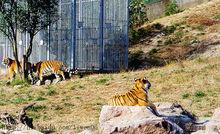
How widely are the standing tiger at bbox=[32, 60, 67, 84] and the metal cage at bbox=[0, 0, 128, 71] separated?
838 millimetres

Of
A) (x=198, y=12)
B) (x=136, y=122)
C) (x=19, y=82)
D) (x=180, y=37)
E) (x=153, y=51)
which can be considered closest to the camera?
(x=136, y=122)

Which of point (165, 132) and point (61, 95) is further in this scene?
point (61, 95)

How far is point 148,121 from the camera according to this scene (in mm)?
8859

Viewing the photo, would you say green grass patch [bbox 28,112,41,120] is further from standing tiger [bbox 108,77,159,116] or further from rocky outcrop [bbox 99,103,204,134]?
rocky outcrop [bbox 99,103,204,134]

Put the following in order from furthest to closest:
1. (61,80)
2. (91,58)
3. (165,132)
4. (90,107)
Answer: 1. (91,58)
2. (61,80)
3. (90,107)
4. (165,132)

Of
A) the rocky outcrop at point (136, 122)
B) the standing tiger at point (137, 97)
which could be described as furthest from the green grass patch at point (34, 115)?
the rocky outcrop at point (136, 122)

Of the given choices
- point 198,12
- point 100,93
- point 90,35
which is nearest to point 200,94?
point 100,93

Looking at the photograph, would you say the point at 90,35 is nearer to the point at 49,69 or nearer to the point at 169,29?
the point at 49,69

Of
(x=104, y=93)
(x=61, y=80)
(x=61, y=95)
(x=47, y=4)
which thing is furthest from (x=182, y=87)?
(x=47, y=4)

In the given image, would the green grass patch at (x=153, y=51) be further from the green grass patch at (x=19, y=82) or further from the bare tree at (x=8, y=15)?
the green grass patch at (x=19, y=82)

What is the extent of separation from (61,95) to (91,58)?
5264mm

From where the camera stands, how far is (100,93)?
1738 cm

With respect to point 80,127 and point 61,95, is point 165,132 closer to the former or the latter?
point 80,127

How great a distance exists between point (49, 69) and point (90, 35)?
2.09m
